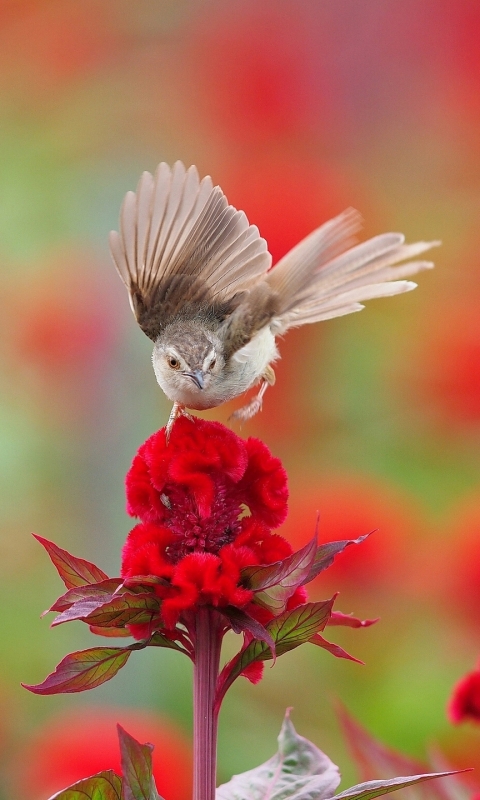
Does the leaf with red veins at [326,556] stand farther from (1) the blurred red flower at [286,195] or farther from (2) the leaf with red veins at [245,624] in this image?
(1) the blurred red flower at [286,195]

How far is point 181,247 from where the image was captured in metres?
0.60

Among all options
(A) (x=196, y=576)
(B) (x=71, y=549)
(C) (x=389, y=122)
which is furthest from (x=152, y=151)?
(A) (x=196, y=576)

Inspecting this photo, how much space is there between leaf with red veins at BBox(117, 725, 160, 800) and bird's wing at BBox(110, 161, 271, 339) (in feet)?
0.96

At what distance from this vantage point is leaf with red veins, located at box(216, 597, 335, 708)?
42cm

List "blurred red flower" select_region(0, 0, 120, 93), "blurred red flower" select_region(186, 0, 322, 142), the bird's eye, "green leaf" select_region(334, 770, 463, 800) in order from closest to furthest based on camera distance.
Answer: "green leaf" select_region(334, 770, 463, 800) < the bird's eye < "blurred red flower" select_region(186, 0, 322, 142) < "blurred red flower" select_region(0, 0, 120, 93)

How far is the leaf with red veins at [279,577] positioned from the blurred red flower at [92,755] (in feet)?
1.81

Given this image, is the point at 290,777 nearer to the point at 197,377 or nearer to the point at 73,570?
the point at 73,570

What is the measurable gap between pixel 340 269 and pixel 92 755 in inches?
23.2

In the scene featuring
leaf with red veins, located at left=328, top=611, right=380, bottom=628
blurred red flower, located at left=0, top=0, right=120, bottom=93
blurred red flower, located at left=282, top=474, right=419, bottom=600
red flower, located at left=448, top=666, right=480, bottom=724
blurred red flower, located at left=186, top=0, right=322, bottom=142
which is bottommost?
red flower, located at left=448, top=666, right=480, bottom=724

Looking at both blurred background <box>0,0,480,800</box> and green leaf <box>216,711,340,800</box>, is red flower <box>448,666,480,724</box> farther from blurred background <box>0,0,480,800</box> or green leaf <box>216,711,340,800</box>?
blurred background <box>0,0,480,800</box>

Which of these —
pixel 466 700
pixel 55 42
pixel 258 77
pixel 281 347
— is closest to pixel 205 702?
pixel 466 700

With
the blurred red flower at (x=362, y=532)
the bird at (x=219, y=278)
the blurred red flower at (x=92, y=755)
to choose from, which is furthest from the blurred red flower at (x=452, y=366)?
the bird at (x=219, y=278)

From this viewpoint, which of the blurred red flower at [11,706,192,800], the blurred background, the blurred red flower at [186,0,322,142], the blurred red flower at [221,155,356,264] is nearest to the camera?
the blurred red flower at [11,706,192,800]

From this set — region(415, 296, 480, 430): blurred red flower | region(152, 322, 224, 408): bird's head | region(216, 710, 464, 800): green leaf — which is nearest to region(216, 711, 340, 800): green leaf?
region(216, 710, 464, 800): green leaf
